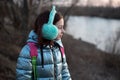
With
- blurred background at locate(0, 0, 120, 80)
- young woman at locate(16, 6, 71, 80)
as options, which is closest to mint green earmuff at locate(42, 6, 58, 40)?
young woman at locate(16, 6, 71, 80)

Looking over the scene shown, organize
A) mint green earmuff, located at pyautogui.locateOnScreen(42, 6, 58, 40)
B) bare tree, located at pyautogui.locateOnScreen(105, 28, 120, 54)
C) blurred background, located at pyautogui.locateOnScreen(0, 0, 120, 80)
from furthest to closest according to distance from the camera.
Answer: bare tree, located at pyautogui.locateOnScreen(105, 28, 120, 54) < blurred background, located at pyautogui.locateOnScreen(0, 0, 120, 80) < mint green earmuff, located at pyautogui.locateOnScreen(42, 6, 58, 40)

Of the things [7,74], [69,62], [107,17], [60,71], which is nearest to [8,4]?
[69,62]

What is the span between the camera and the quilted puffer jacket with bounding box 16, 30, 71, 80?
3.66 m

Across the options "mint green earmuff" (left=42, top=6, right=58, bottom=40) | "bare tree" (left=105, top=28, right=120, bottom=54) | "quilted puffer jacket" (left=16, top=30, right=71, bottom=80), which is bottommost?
"bare tree" (left=105, top=28, right=120, bottom=54)

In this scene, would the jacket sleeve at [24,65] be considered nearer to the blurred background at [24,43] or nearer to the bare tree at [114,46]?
the blurred background at [24,43]

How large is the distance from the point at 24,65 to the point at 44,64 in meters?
0.21

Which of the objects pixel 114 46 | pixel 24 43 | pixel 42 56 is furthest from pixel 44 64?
pixel 114 46

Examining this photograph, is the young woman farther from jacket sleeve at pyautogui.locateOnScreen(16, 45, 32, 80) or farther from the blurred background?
the blurred background

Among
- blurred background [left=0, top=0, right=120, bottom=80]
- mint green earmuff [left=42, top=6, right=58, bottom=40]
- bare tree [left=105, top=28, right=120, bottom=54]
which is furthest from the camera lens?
bare tree [left=105, top=28, right=120, bottom=54]

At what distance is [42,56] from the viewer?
3723 mm

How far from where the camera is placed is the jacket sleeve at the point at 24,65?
144 inches

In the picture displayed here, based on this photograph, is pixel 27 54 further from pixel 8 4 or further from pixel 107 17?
pixel 107 17

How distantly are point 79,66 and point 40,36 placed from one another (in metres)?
7.15

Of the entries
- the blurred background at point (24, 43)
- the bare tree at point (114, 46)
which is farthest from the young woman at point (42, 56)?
the bare tree at point (114, 46)
